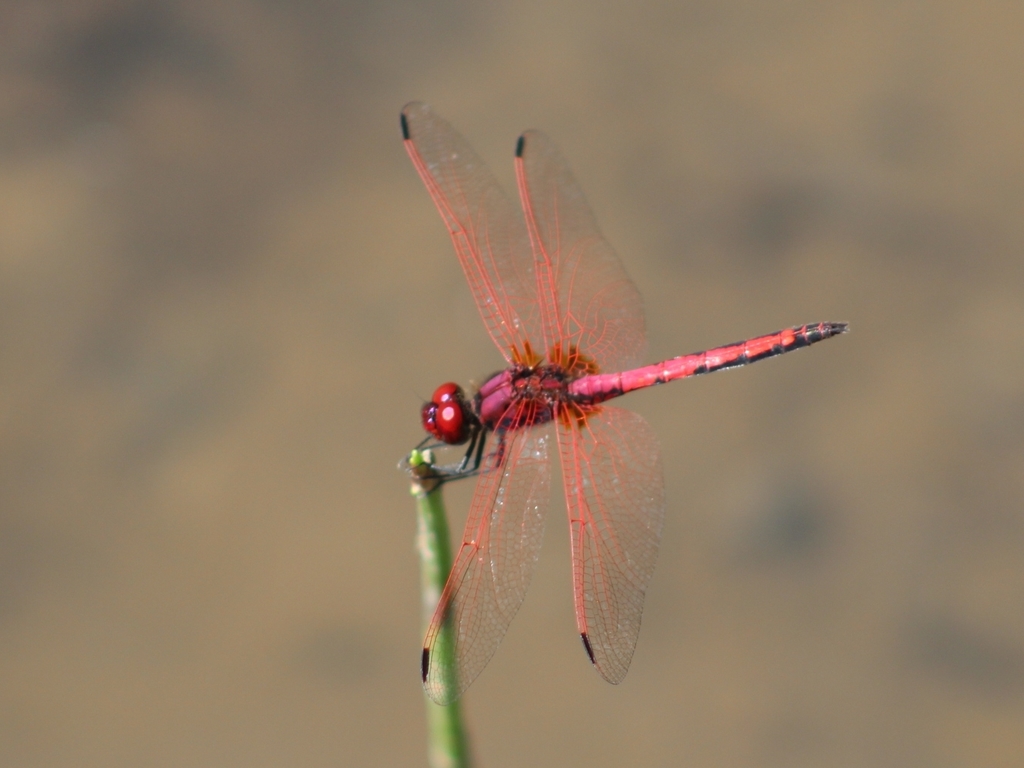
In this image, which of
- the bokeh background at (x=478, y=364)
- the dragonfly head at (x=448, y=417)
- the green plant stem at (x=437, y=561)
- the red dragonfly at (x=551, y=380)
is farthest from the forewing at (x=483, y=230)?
the bokeh background at (x=478, y=364)

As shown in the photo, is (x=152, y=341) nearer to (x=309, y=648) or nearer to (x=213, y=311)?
(x=213, y=311)

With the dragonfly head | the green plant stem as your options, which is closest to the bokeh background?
the dragonfly head

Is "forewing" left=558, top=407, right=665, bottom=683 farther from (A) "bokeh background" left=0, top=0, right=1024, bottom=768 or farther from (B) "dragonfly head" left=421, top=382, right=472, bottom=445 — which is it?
(A) "bokeh background" left=0, top=0, right=1024, bottom=768

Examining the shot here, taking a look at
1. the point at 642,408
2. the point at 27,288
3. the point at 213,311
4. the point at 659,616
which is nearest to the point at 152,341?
the point at 213,311

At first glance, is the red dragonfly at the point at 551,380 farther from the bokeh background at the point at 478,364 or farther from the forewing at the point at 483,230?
the bokeh background at the point at 478,364

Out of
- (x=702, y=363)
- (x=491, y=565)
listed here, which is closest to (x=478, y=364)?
(x=702, y=363)

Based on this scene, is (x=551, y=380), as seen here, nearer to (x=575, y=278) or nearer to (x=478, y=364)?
(x=575, y=278)
